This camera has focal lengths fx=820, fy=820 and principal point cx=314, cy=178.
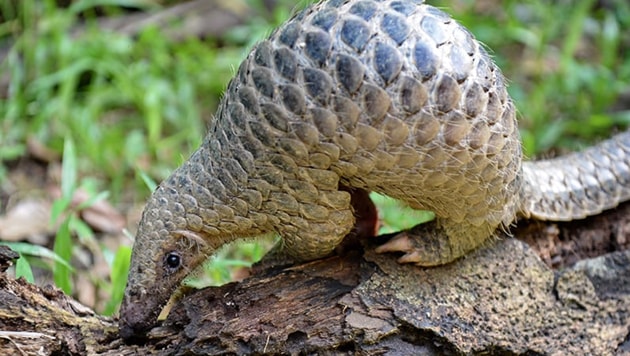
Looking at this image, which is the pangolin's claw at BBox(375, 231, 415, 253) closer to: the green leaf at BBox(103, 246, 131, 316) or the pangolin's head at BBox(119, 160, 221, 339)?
the pangolin's head at BBox(119, 160, 221, 339)

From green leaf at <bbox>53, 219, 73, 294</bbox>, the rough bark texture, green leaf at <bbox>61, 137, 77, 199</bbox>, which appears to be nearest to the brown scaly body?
the rough bark texture

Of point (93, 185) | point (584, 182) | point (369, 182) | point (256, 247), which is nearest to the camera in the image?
point (369, 182)

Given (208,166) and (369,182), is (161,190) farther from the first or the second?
(369,182)

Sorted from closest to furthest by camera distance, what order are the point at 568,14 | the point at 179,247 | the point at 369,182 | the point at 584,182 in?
the point at 369,182 < the point at 179,247 < the point at 584,182 < the point at 568,14

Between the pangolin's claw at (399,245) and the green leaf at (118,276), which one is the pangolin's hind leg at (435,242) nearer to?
the pangolin's claw at (399,245)

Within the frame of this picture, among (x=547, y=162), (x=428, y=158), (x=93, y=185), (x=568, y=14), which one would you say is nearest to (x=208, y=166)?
(x=428, y=158)

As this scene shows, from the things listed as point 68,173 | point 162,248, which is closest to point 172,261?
point 162,248
